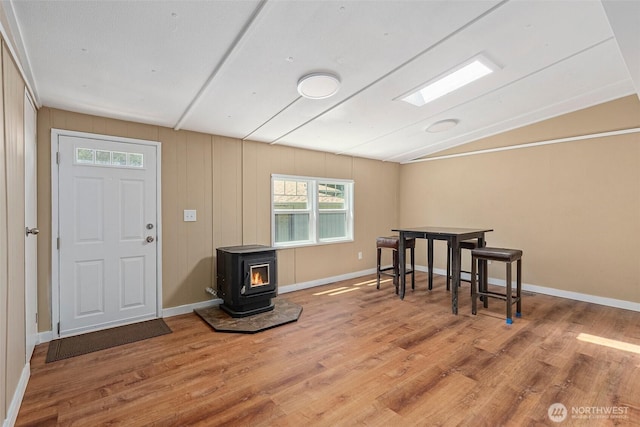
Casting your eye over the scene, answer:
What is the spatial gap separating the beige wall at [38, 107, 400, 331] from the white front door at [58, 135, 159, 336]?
0.12 m

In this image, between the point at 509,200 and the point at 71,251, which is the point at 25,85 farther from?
the point at 509,200

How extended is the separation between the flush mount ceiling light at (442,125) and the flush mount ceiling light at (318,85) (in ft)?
6.28

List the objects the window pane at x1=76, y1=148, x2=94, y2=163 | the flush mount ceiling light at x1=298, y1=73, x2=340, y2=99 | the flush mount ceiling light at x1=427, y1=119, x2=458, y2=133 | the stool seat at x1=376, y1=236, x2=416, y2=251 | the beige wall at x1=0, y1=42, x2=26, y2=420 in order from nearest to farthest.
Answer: the beige wall at x1=0, y1=42, x2=26, y2=420, the flush mount ceiling light at x1=298, y1=73, x2=340, y2=99, the window pane at x1=76, y1=148, x2=94, y2=163, the flush mount ceiling light at x1=427, y1=119, x2=458, y2=133, the stool seat at x1=376, y1=236, x2=416, y2=251

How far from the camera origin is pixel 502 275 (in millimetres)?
4832

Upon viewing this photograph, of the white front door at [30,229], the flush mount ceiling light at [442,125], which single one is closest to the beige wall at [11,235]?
the white front door at [30,229]

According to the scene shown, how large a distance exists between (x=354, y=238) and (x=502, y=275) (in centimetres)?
241

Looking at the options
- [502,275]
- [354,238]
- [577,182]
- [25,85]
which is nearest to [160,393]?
[25,85]

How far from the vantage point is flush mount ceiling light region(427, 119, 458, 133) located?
4051mm

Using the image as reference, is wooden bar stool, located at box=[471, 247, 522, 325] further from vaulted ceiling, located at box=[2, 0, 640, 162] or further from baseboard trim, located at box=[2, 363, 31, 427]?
baseboard trim, located at box=[2, 363, 31, 427]

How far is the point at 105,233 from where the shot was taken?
10.4 feet

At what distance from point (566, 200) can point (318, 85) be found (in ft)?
12.6

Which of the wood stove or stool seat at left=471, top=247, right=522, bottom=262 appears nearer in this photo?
stool seat at left=471, top=247, right=522, bottom=262

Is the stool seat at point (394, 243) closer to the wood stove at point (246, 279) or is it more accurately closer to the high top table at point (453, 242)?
the high top table at point (453, 242)

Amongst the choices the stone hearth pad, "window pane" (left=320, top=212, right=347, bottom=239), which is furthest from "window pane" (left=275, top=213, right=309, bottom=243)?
the stone hearth pad
